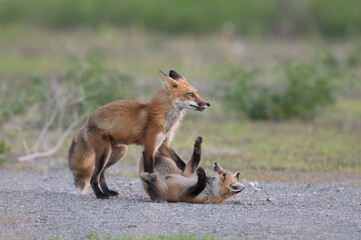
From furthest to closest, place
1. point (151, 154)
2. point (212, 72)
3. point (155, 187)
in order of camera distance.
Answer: point (212, 72) < point (151, 154) < point (155, 187)

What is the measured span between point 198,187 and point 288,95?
361 inches

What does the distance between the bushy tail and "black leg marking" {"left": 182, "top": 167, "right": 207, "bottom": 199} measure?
1279 mm

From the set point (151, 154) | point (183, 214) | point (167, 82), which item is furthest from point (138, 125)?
point (183, 214)

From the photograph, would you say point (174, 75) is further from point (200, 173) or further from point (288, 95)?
point (288, 95)

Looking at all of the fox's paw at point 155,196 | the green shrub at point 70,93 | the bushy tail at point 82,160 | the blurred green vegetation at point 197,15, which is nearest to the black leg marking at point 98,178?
the bushy tail at point 82,160

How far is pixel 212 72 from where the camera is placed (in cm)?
2566

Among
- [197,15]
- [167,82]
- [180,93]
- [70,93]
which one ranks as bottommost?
[70,93]

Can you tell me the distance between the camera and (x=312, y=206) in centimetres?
894

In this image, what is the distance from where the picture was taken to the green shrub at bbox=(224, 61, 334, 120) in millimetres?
17734

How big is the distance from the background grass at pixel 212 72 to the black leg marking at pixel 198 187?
2.65 meters

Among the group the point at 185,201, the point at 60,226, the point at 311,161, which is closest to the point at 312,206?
the point at 185,201

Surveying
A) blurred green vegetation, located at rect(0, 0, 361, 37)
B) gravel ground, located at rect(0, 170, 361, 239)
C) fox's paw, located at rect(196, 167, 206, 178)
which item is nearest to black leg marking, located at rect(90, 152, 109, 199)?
gravel ground, located at rect(0, 170, 361, 239)

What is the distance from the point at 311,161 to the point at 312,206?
4.27 meters

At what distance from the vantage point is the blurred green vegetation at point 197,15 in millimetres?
32750
